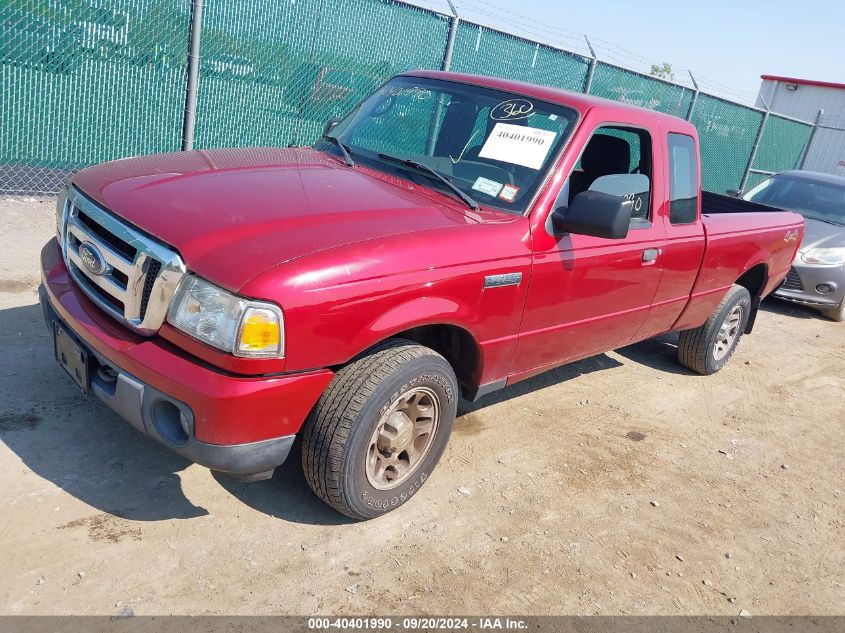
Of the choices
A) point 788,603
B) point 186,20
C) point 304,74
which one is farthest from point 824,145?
point 788,603

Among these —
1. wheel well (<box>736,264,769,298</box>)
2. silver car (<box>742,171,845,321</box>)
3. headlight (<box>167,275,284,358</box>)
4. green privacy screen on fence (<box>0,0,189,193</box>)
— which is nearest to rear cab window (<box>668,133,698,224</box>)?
wheel well (<box>736,264,769,298</box>)

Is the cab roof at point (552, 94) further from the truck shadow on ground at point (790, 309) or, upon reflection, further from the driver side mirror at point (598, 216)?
the truck shadow on ground at point (790, 309)

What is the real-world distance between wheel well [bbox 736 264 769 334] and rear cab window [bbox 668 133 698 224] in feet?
4.73

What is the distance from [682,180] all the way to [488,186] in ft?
5.26

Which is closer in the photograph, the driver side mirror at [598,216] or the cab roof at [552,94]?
the driver side mirror at [598,216]

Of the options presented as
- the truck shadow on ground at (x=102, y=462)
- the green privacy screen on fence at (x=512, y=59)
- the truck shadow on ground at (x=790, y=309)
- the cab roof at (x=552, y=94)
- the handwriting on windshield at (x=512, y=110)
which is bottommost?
the truck shadow on ground at (x=102, y=462)

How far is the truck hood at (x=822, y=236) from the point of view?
817cm

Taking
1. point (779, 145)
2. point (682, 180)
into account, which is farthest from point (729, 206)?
point (779, 145)

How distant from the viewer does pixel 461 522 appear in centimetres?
337

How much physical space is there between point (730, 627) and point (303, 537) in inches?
72.7

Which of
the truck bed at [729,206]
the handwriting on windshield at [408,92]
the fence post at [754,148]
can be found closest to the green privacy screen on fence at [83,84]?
the handwriting on windshield at [408,92]

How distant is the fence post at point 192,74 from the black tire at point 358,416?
5153 mm

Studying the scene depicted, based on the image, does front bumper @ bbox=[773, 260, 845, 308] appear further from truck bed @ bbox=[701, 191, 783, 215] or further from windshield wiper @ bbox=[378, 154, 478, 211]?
windshield wiper @ bbox=[378, 154, 478, 211]

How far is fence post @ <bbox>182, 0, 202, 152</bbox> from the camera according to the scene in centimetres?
712
